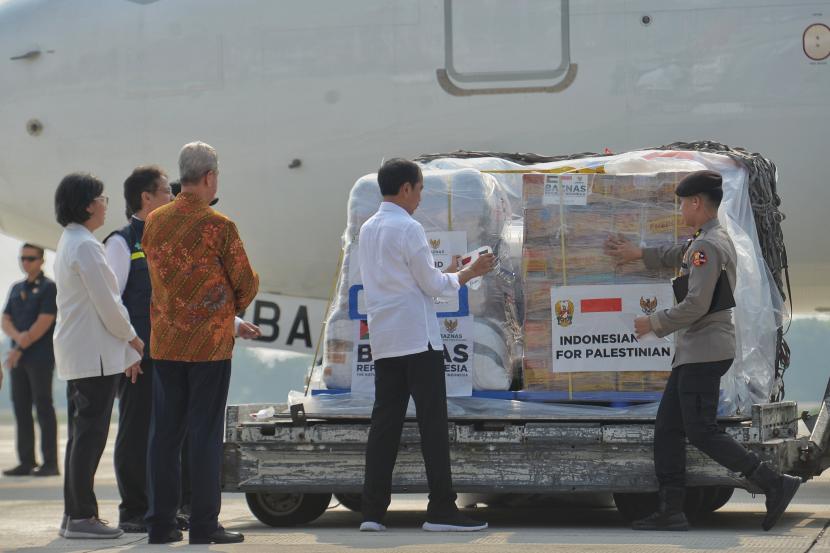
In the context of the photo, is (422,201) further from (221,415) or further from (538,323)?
(221,415)

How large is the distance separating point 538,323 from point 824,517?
5.42 feet

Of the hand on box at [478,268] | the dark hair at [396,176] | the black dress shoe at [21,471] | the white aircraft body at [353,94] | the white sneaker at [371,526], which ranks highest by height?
the white aircraft body at [353,94]

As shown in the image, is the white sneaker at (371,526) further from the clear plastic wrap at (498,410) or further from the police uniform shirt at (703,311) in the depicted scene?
the police uniform shirt at (703,311)

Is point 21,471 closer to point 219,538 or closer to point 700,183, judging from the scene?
point 219,538

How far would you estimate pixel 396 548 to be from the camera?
4699mm

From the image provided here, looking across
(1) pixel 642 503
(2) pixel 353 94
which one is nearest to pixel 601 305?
(1) pixel 642 503

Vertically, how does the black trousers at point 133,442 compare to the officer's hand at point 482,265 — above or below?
below

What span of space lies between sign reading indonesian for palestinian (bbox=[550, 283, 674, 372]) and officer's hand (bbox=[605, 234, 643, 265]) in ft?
0.37

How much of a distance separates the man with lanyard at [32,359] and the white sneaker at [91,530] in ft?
16.1

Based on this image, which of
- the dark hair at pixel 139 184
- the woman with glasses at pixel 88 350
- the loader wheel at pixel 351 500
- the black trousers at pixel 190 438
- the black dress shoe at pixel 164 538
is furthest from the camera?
the loader wheel at pixel 351 500

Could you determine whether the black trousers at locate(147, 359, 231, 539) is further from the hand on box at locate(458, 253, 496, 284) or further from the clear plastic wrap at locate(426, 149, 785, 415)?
the clear plastic wrap at locate(426, 149, 785, 415)

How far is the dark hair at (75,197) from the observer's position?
5602 mm

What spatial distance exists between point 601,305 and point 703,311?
51 cm

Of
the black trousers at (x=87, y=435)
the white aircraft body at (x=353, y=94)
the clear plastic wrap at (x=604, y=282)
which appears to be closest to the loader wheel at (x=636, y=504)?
the clear plastic wrap at (x=604, y=282)
